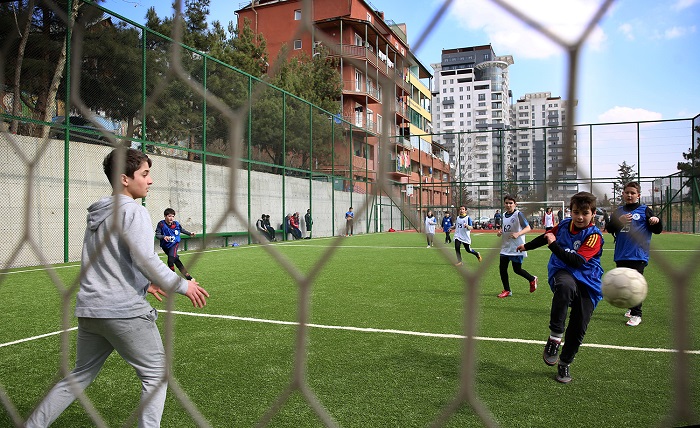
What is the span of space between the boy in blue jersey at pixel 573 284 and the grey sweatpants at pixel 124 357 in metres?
2.30

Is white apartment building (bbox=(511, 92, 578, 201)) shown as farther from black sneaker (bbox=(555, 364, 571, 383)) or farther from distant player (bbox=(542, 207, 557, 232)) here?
black sneaker (bbox=(555, 364, 571, 383))

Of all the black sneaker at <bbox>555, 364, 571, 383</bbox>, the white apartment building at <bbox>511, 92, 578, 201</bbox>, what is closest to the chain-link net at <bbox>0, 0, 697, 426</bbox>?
the white apartment building at <bbox>511, 92, 578, 201</bbox>

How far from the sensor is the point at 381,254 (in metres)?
12.9

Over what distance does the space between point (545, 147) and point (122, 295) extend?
1.66 meters

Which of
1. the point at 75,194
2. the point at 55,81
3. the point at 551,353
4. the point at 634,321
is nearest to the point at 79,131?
the point at 75,194

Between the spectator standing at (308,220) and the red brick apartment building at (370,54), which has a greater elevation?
the red brick apartment building at (370,54)

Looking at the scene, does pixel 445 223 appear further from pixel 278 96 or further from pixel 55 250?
pixel 55 250

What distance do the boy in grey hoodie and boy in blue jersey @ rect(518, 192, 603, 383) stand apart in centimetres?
225

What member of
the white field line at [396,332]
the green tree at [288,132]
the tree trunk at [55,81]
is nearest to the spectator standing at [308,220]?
the green tree at [288,132]

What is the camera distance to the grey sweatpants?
190 centimetres

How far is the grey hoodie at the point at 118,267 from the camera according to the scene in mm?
1888

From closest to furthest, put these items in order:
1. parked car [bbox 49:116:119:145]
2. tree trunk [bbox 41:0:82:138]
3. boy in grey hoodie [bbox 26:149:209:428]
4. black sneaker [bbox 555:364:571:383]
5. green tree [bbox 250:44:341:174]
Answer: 1. boy in grey hoodie [bbox 26:149:209:428]
2. black sneaker [bbox 555:364:571:383]
3. tree trunk [bbox 41:0:82:138]
4. parked car [bbox 49:116:119:145]
5. green tree [bbox 250:44:341:174]

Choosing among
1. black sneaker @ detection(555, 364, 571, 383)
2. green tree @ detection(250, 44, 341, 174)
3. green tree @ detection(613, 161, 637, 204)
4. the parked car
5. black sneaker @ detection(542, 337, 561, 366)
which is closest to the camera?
green tree @ detection(613, 161, 637, 204)

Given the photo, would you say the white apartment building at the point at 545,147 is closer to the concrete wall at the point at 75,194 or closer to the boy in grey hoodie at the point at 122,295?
the boy in grey hoodie at the point at 122,295
